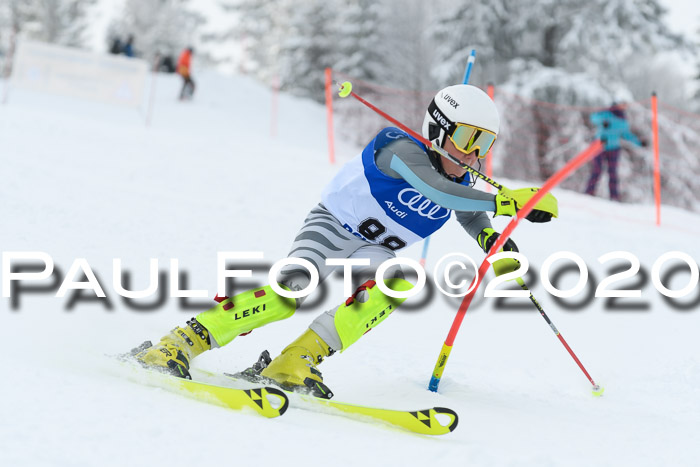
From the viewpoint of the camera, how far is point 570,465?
2133 millimetres

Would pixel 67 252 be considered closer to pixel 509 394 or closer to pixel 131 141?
pixel 509 394

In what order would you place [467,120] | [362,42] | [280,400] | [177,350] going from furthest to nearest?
[362,42] < [467,120] < [177,350] < [280,400]

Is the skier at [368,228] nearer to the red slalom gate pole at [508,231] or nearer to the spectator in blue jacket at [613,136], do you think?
the red slalom gate pole at [508,231]

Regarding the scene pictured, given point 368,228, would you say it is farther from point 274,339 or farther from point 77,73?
point 77,73

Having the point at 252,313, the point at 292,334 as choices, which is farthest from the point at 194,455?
the point at 292,334

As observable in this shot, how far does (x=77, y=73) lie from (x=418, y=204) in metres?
12.2

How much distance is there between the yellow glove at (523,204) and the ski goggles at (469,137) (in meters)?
0.35

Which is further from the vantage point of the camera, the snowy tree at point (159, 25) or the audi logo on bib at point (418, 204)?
the snowy tree at point (159, 25)

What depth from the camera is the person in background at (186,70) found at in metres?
16.4

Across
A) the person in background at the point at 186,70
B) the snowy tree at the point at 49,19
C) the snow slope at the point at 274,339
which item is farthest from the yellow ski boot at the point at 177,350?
the snowy tree at the point at 49,19

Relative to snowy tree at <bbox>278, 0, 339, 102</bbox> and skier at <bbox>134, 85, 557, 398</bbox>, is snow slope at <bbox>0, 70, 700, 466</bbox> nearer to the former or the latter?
skier at <bbox>134, 85, 557, 398</bbox>

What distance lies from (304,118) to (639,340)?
669 inches

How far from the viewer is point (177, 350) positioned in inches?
104

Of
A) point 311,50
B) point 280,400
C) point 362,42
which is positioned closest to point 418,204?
point 280,400
